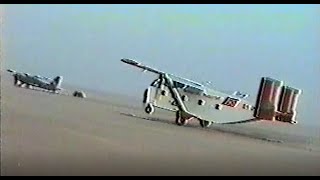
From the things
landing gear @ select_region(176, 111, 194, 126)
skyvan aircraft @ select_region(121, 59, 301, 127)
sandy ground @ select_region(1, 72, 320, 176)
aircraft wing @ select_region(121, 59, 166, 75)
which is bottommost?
sandy ground @ select_region(1, 72, 320, 176)

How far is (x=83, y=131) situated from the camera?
2.80 metres

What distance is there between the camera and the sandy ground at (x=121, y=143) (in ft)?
9.08

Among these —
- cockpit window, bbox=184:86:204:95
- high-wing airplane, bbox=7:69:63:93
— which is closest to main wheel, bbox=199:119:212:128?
cockpit window, bbox=184:86:204:95

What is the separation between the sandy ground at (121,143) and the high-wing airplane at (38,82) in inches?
1.2

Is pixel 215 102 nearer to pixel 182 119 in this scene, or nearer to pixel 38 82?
pixel 182 119

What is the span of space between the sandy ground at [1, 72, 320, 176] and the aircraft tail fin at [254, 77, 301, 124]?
0.05 meters

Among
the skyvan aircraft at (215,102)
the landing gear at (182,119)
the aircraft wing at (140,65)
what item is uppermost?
the aircraft wing at (140,65)

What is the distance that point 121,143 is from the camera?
111 inches

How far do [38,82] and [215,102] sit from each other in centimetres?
76

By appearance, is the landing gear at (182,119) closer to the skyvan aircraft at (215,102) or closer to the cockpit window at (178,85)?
the skyvan aircraft at (215,102)

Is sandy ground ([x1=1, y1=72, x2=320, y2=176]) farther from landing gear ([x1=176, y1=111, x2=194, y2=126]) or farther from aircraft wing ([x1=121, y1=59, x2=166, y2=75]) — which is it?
aircraft wing ([x1=121, y1=59, x2=166, y2=75])

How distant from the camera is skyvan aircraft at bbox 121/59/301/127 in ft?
9.29

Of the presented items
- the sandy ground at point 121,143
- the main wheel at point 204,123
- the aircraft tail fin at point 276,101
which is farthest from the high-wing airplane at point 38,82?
the aircraft tail fin at point 276,101
